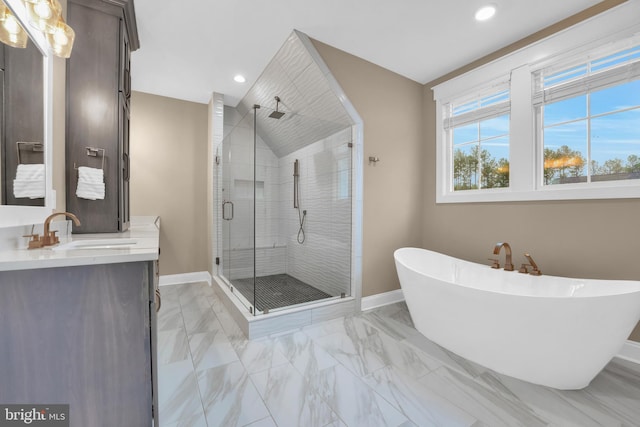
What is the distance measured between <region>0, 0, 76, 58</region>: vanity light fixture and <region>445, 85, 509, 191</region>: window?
331 cm

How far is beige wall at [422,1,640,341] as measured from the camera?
191cm

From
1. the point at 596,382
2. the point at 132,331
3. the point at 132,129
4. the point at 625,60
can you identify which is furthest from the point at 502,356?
the point at 132,129

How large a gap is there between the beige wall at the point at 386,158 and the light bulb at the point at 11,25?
2.10 meters

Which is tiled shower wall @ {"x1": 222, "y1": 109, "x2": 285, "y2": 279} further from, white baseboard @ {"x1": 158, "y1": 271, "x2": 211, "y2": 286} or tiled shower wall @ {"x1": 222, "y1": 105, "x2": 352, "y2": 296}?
white baseboard @ {"x1": 158, "y1": 271, "x2": 211, "y2": 286}

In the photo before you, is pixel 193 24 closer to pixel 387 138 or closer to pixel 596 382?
pixel 387 138

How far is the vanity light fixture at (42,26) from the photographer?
0.95 m

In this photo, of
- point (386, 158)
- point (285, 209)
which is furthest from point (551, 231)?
point (285, 209)

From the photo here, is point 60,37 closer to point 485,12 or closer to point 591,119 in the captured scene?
point 485,12

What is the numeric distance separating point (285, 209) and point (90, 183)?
1.93m

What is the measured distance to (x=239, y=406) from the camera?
56.0 inches

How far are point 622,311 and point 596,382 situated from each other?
65 centimetres

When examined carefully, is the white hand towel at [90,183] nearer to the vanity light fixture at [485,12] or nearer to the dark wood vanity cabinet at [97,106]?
the dark wood vanity cabinet at [97,106]

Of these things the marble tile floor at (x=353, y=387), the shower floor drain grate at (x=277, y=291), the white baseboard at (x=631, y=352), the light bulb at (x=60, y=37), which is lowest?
the marble tile floor at (x=353, y=387)

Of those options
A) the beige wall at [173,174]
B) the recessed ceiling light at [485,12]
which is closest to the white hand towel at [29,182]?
the beige wall at [173,174]
